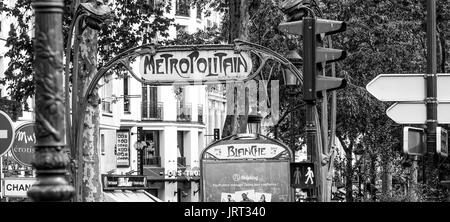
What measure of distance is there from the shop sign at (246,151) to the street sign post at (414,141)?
28.9 feet

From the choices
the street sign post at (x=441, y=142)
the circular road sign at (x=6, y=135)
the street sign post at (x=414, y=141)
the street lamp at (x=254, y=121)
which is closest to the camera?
the street sign post at (x=414, y=141)

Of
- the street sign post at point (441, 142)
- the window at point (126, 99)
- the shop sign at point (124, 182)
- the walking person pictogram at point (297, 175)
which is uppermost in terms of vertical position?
the window at point (126, 99)

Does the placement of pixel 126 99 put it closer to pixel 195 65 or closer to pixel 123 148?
pixel 123 148

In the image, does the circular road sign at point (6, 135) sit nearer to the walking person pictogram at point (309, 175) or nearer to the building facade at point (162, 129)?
the walking person pictogram at point (309, 175)

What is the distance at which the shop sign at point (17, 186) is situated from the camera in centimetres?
2614

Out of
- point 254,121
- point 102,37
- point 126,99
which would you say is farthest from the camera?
point 126,99

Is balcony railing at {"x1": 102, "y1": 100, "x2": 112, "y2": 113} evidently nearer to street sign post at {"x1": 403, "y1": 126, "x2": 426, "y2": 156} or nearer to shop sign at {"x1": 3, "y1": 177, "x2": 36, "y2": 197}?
shop sign at {"x1": 3, "y1": 177, "x2": 36, "y2": 197}

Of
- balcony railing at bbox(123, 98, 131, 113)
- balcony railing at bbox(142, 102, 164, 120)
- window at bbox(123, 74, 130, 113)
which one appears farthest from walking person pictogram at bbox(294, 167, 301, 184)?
balcony railing at bbox(142, 102, 164, 120)

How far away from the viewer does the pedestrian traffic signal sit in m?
→ 16.7

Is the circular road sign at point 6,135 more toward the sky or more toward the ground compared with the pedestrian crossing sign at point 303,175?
more toward the sky

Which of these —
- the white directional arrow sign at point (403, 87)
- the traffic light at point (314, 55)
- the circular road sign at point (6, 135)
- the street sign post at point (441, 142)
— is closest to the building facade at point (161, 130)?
the circular road sign at point (6, 135)

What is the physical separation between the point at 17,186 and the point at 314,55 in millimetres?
10919

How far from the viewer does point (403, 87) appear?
15883 mm

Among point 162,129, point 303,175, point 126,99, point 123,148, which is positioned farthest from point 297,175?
point 162,129
